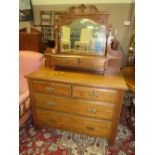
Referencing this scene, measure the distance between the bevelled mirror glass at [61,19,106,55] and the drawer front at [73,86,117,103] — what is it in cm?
48

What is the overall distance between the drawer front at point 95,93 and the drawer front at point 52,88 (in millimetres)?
90

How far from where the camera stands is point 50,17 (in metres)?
2.73

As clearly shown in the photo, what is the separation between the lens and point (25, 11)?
2.68 m

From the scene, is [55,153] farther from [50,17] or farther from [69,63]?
[50,17]

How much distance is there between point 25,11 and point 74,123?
7.55 feet

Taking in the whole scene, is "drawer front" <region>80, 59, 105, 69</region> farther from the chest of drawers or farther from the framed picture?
the framed picture

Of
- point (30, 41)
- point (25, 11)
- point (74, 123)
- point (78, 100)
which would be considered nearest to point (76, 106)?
point (78, 100)

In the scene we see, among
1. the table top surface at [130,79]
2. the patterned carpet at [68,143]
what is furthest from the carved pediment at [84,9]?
the patterned carpet at [68,143]

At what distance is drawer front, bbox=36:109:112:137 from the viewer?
156 cm
